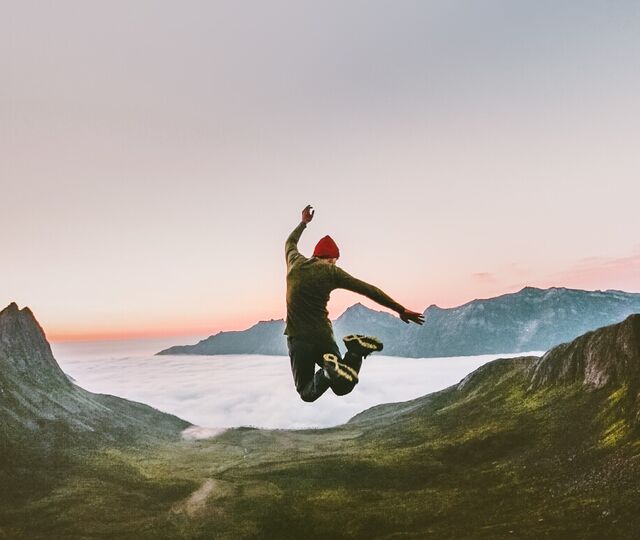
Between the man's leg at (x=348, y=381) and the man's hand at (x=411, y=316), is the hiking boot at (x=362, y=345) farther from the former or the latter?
the man's hand at (x=411, y=316)

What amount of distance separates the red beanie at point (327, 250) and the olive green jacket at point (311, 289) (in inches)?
6.0

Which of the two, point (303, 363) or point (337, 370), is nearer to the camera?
point (337, 370)

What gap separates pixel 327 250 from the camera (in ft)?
38.1

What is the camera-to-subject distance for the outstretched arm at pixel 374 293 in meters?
9.98

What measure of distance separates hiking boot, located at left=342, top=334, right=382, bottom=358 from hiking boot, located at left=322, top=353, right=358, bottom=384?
15.4 inches

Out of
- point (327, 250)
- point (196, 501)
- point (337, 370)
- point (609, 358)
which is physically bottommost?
point (196, 501)

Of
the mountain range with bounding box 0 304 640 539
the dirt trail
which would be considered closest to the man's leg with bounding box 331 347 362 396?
the mountain range with bounding box 0 304 640 539

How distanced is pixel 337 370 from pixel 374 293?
1786 millimetres

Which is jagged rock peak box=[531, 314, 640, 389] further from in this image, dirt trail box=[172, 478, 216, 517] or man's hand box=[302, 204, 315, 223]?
man's hand box=[302, 204, 315, 223]

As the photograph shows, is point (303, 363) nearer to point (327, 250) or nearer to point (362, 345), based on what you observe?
point (362, 345)

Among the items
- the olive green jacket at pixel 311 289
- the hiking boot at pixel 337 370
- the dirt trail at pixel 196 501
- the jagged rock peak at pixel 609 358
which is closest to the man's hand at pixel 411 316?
the olive green jacket at pixel 311 289

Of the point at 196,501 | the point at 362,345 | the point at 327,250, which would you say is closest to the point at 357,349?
the point at 362,345

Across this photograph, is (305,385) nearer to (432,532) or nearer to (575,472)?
(432,532)

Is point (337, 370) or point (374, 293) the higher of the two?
point (374, 293)
